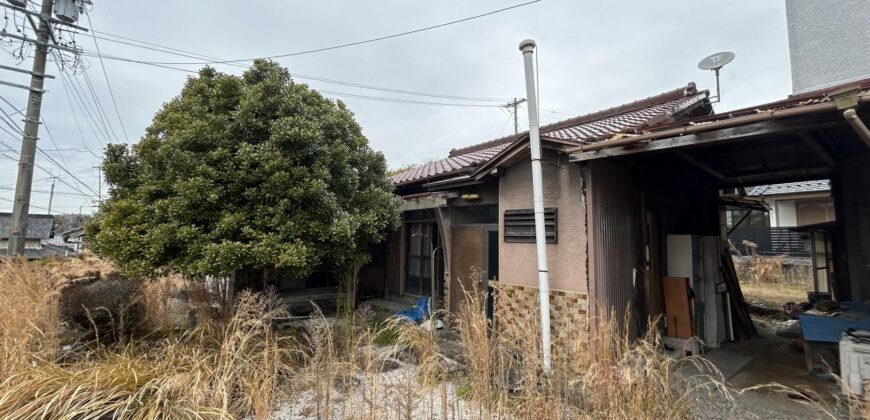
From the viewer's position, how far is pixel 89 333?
15.5ft

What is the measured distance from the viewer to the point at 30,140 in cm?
812

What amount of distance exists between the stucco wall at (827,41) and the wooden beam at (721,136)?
4161 mm

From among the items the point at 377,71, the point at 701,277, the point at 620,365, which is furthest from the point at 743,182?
the point at 377,71

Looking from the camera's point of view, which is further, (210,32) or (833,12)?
(210,32)

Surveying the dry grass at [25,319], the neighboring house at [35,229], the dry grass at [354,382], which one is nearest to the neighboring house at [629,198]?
the dry grass at [354,382]

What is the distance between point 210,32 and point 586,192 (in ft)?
33.4

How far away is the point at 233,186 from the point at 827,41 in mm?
9270

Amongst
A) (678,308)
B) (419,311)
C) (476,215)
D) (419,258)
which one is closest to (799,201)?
(678,308)

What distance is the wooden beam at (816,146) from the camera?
13.2 ft

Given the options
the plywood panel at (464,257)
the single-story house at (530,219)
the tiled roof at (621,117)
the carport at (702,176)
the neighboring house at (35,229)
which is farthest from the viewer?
the neighboring house at (35,229)

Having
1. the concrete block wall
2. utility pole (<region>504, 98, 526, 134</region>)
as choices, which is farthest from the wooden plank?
utility pole (<region>504, 98, 526, 134</region>)

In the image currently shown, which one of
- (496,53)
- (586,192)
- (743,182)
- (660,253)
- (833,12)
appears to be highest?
(496,53)

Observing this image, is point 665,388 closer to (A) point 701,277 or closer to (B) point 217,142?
(A) point 701,277

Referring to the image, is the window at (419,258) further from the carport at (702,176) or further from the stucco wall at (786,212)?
the stucco wall at (786,212)
